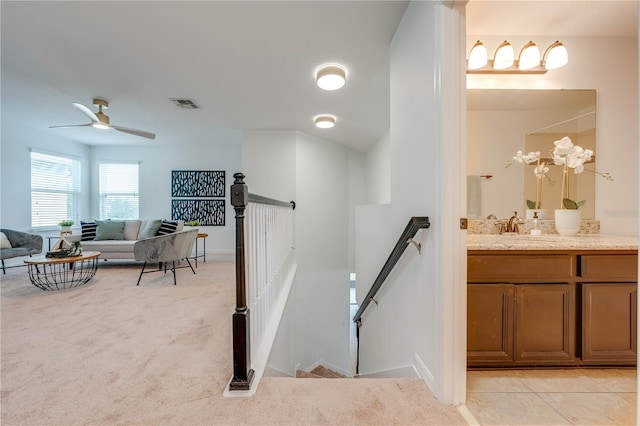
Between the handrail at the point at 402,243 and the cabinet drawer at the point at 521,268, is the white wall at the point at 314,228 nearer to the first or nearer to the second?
the handrail at the point at 402,243

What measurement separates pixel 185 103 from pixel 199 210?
3206 mm

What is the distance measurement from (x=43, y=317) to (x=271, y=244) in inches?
89.6

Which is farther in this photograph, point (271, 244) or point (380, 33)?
point (271, 244)

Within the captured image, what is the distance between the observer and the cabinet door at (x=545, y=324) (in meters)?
1.62

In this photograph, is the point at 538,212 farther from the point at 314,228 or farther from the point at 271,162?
the point at 271,162

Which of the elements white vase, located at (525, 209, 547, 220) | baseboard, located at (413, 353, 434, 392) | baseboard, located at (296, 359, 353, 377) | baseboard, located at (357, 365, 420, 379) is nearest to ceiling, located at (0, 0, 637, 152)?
white vase, located at (525, 209, 547, 220)

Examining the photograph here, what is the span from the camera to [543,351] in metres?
1.62

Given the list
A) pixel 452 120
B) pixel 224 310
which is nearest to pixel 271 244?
pixel 224 310

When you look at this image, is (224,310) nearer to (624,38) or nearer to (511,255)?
(511,255)

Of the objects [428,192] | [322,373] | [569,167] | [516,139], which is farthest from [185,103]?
[322,373]

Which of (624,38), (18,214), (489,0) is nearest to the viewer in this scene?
(489,0)

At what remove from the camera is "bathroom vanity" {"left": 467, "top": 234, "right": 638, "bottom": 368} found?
5.31ft

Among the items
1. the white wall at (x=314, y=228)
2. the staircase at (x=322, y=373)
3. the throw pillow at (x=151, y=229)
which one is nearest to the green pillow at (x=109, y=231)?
the throw pillow at (x=151, y=229)

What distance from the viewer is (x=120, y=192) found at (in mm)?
6008
